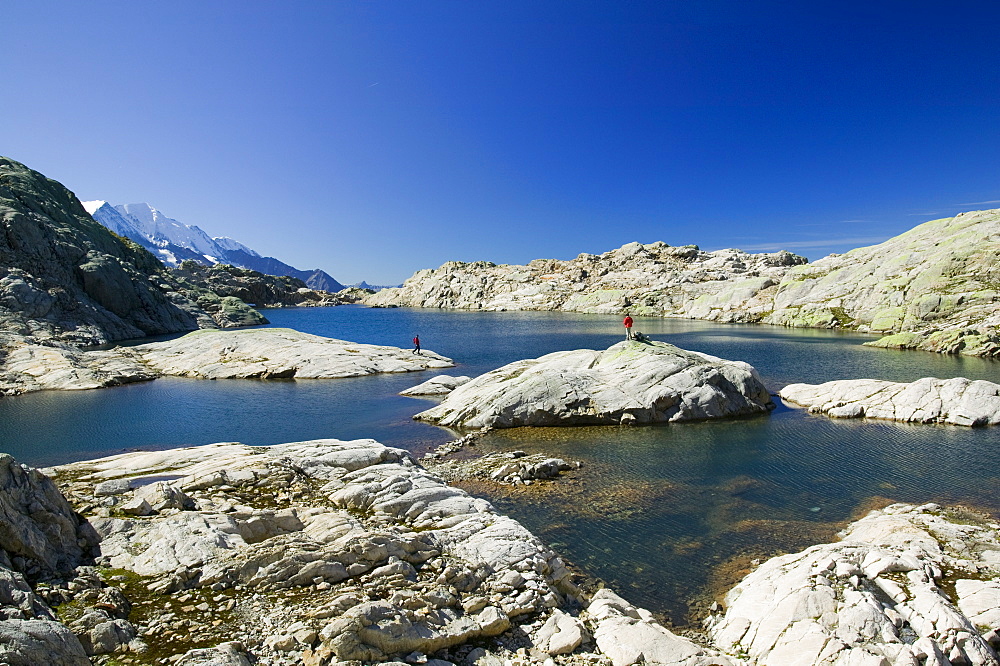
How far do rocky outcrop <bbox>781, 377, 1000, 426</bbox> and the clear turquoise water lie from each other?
1566mm

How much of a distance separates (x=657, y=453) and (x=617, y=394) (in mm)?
8051

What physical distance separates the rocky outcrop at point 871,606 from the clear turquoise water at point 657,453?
220cm

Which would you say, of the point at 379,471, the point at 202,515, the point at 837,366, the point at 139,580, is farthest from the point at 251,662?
the point at 837,366

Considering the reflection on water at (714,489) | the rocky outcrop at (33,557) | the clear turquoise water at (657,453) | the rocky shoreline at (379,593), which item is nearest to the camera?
the rocky outcrop at (33,557)

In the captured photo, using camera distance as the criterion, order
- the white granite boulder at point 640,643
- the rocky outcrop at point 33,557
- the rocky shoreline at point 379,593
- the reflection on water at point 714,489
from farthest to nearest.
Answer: the reflection on water at point 714,489 → the white granite boulder at point 640,643 → the rocky shoreline at point 379,593 → the rocky outcrop at point 33,557

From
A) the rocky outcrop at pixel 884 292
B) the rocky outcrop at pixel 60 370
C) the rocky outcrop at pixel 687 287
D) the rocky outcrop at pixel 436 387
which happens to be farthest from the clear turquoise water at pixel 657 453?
the rocky outcrop at pixel 687 287

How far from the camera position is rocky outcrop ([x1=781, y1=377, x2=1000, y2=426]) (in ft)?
113

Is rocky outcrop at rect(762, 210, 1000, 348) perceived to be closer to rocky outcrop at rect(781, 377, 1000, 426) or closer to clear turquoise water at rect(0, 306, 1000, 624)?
clear turquoise water at rect(0, 306, 1000, 624)

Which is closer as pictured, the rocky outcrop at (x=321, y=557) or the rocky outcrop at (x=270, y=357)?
the rocky outcrop at (x=321, y=557)

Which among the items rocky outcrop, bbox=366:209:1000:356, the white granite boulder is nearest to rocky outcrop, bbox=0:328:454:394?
the white granite boulder

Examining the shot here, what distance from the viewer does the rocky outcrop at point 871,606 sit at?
11898 mm

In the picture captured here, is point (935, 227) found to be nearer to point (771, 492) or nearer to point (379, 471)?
point (771, 492)

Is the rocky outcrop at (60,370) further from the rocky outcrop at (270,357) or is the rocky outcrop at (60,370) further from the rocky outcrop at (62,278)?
the rocky outcrop at (62,278)

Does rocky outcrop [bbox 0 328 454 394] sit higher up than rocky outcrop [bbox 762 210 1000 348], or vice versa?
rocky outcrop [bbox 762 210 1000 348]
